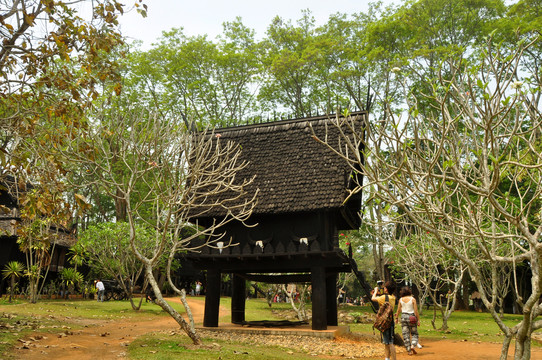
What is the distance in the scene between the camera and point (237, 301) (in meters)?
15.9

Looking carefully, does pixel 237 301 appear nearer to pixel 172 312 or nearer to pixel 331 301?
pixel 331 301

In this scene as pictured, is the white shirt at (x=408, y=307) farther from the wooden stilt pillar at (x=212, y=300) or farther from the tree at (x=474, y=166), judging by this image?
the wooden stilt pillar at (x=212, y=300)

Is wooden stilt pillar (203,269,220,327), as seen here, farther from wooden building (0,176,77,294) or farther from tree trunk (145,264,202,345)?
wooden building (0,176,77,294)

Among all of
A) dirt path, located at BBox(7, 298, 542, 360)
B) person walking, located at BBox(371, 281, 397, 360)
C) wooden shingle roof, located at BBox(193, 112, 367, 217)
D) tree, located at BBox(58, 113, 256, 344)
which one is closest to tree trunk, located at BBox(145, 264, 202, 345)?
tree, located at BBox(58, 113, 256, 344)

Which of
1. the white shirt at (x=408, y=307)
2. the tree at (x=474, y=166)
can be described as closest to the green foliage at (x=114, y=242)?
the white shirt at (x=408, y=307)

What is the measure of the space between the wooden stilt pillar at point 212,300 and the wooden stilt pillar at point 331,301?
3.75 m

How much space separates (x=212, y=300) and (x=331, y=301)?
4.27 metres

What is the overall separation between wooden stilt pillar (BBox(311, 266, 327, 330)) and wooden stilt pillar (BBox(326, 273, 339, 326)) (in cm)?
242

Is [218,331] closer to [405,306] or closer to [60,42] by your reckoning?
[405,306]

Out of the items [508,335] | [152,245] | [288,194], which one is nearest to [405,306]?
[288,194]

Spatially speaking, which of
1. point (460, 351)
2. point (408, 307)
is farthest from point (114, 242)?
point (460, 351)

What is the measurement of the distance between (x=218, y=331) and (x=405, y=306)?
5.38 meters

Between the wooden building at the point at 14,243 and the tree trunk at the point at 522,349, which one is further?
the wooden building at the point at 14,243

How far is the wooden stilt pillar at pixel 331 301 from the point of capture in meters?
15.6
